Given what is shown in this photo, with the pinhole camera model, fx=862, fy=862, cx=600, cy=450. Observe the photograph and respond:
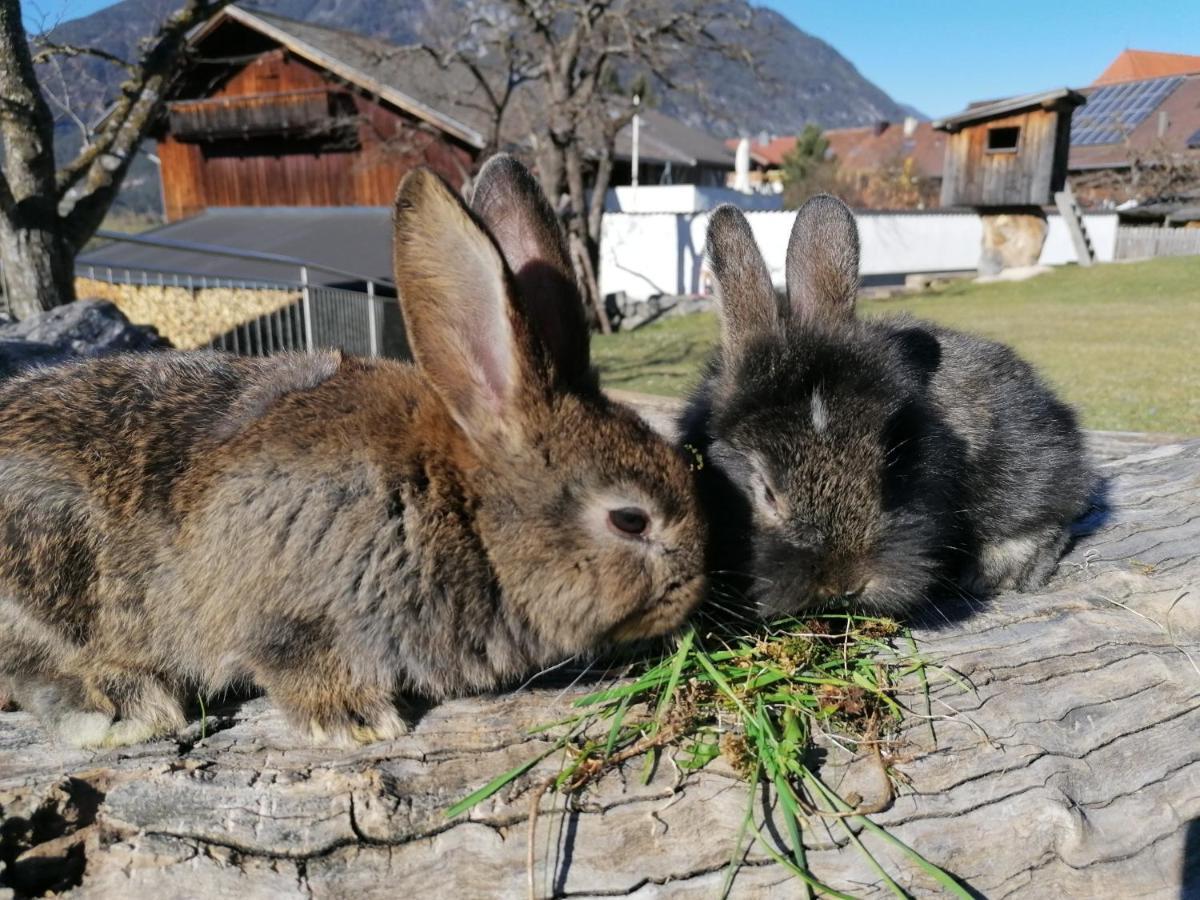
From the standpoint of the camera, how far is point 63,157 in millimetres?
16406

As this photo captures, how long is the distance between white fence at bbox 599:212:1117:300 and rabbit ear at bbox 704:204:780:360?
73.0 ft

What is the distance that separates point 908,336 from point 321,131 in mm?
26899

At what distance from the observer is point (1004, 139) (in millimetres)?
25109

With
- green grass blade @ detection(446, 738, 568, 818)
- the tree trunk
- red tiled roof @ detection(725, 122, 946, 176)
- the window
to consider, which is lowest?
green grass blade @ detection(446, 738, 568, 818)

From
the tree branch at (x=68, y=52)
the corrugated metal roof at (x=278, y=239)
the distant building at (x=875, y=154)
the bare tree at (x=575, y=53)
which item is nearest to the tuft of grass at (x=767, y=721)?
the tree branch at (x=68, y=52)

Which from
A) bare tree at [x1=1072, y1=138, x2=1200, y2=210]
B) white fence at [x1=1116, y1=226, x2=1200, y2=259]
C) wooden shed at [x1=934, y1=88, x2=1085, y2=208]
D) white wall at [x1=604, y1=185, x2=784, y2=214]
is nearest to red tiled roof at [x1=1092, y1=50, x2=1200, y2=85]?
wooden shed at [x1=934, y1=88, x2=1085, y2=208]

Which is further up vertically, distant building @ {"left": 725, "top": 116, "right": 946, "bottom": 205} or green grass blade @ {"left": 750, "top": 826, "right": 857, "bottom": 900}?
distant building @ {"left": 725, "top": 116, "right": 946, "bottom": 205}

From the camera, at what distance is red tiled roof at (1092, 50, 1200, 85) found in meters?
15.1

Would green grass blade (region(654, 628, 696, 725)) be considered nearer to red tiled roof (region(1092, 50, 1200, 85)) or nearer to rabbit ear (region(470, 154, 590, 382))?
rabbit ear (region(470, 154, 590, 382))

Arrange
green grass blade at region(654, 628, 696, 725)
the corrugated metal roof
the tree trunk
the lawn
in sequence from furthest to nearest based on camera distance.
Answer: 1. the corrugated metal roof
2. the lawn
3. the tree trunk
4. green grass blade at region(654, 628, 696, 725)

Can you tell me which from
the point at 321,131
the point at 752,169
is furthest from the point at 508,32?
the point at 752,169

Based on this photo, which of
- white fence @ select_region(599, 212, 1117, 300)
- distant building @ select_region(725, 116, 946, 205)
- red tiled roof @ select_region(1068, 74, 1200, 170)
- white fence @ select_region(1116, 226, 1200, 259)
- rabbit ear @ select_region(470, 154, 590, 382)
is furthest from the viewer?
distant building @ select_region(725, 116, 946, 205)

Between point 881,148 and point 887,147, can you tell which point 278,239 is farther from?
point 881,148

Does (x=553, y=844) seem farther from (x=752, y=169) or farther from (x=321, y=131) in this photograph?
(x=752, y=169)
